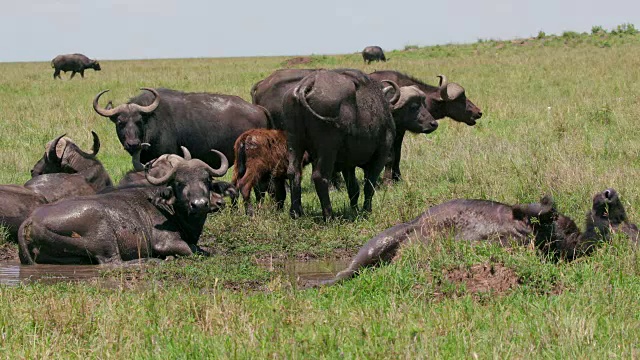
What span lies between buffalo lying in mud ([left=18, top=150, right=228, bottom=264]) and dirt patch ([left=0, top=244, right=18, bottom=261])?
0.61 metres

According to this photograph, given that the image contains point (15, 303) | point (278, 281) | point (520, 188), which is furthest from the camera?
point (520, 188)

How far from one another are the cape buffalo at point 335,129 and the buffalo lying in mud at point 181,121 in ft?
8.73

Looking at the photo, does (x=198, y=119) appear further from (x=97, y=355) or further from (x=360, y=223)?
(x=97, y=355)

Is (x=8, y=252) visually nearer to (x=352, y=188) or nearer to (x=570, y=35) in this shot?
(x=352, y=188)

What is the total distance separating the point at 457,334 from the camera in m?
5.50

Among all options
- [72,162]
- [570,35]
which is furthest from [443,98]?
[570,35]

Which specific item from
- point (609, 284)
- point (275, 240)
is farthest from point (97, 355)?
→ point (275, 240)

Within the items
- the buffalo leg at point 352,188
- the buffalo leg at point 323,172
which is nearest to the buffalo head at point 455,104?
the buffalo leg at point 352,188

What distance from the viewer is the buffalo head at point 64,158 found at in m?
12.2

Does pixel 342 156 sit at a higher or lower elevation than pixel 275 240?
higher

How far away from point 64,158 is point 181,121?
2016 millimetres

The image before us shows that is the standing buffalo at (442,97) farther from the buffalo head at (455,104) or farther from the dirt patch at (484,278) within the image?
the dirt patch at (484,278)

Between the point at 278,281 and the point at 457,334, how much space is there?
82.0 inches

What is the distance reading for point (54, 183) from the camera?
1121 cm
